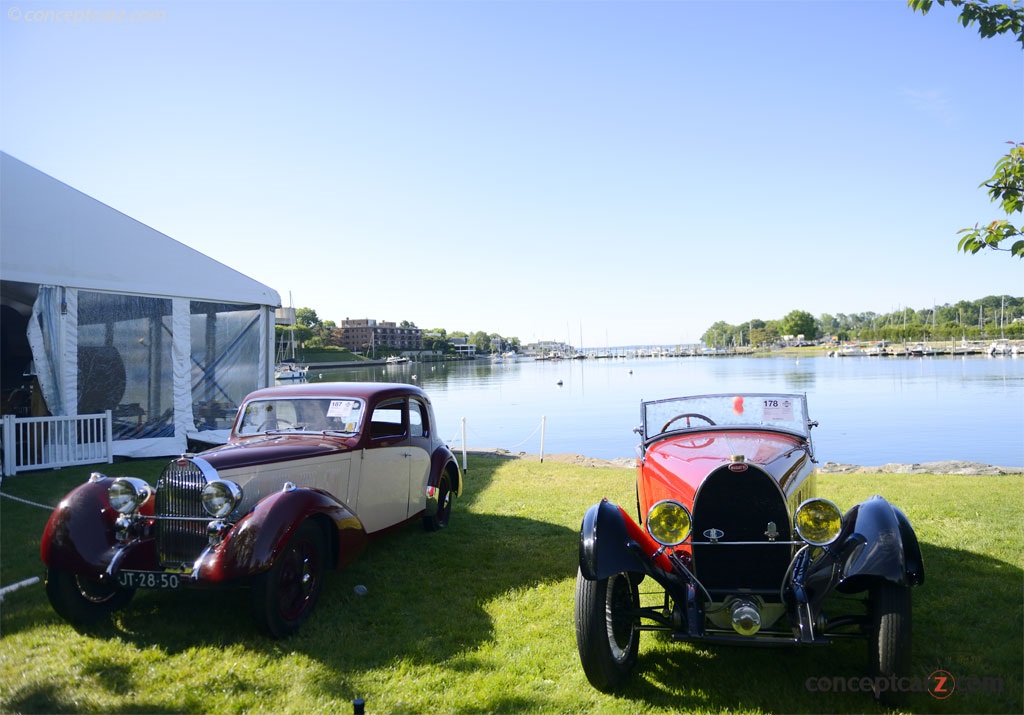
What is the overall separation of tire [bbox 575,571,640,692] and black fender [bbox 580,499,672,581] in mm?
108

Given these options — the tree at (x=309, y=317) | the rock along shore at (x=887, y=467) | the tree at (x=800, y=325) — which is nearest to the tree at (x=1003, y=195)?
the rock along shore at (x=887, y=467)

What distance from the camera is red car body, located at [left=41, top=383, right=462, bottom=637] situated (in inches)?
161

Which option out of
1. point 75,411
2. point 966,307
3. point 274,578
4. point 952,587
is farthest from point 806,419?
point 966,307

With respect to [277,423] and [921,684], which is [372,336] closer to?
[277,423]

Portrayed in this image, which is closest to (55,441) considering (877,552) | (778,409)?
(778,409)

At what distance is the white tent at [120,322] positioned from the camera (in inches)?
408

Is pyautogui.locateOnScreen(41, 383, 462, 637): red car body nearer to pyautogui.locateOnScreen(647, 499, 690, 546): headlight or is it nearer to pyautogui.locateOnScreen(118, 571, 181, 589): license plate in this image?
pyautogui.locateOnScreen(118, 571, 181, 589): license plate

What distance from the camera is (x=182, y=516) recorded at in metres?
4.43

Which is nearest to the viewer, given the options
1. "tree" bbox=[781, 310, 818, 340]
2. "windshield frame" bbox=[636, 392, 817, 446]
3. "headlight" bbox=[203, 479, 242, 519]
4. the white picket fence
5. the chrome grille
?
"headlight" bbox=[203, 479, 242, 519]

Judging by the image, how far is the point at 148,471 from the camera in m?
10.2

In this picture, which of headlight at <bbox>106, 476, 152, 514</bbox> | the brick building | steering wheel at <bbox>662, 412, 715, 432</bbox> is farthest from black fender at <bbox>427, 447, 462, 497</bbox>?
the brick building

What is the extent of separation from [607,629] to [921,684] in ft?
5.62

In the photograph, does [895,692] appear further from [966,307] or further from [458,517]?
[966,307]

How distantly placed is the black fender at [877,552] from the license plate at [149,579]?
4064mm
